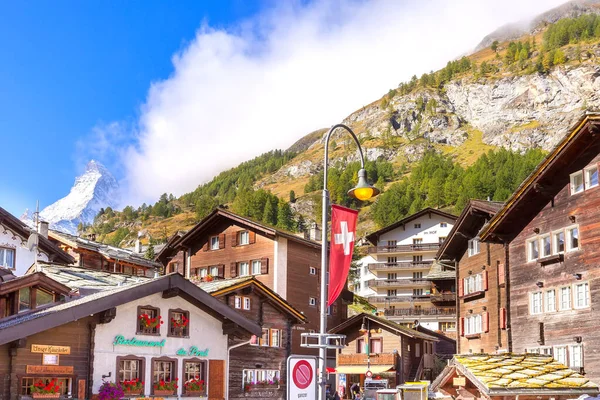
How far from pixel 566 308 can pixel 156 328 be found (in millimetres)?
16702

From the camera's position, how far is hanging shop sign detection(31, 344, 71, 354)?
85.9 ft

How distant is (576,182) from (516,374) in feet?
33.6

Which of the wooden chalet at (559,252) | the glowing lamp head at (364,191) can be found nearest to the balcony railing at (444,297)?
the wooden chalet at (559,252)

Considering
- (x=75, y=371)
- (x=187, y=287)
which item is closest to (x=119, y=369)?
(x=75, y=371)

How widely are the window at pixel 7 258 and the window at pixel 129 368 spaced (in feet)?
63.8

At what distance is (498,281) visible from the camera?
122ft

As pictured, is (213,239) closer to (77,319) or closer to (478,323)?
(478,323)

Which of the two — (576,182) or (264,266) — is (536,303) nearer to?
(576,182)

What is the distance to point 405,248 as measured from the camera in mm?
99812

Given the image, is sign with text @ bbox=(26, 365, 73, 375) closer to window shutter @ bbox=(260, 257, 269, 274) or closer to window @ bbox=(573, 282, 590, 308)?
window @ bbox=(573, 282, 590, 308)

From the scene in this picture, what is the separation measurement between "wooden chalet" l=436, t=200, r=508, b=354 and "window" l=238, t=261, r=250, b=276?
66.0 ft

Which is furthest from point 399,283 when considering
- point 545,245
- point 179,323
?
point 179,323

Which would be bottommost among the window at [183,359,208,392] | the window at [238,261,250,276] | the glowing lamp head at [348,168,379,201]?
the window at [183,359,208,392]

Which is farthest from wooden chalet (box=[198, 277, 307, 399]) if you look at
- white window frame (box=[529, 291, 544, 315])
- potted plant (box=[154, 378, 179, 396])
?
white window frame (box=[529, 291, 544, 315])
